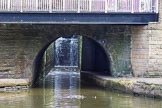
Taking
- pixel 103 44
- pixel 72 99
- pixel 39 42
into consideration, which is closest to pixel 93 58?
pixel 103 44

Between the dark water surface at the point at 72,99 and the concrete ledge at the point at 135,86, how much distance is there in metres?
0.35

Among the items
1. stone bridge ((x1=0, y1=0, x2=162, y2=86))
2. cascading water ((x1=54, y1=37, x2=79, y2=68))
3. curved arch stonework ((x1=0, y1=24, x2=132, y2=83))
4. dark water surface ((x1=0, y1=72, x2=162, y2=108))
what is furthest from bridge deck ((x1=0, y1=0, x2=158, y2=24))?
cascading water ((x1=54, y1=37, x2=79, y2=68))

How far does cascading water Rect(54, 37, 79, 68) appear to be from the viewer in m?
42.5

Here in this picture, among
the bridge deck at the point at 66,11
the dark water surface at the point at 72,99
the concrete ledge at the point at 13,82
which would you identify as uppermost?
the bridge deck at the point at 66,11

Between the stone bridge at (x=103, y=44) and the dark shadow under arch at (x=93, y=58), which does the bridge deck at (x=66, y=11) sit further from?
the dark shadow under arch at (x=93, y=58)

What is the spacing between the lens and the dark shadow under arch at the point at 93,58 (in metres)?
27.5

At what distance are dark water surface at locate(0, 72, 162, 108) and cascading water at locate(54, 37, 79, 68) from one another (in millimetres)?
20248

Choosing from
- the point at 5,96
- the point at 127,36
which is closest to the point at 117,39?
the point at 127,36

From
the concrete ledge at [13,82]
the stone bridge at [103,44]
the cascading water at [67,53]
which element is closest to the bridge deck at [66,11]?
the stone bridge at [103,44]

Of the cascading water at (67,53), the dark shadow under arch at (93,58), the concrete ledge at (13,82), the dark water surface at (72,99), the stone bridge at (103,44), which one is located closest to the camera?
the dark water surface at (72,99)

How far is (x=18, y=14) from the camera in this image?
2127cm

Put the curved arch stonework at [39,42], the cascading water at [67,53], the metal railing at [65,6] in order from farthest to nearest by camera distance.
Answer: the cascading water at [67,53] < the curved arch stonework at [39,42] < the metal railing at [65,6]

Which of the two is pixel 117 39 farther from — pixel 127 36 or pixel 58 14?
pixel 58 14

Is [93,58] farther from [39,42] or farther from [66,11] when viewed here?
[66,11]
